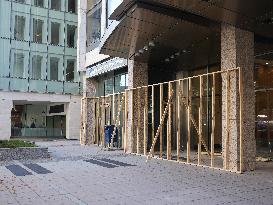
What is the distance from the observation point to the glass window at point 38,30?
1354 inches

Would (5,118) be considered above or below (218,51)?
below

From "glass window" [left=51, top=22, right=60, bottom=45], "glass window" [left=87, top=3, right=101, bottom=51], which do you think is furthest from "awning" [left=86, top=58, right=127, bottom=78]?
"glass window" [left=51, top=22, right=60, bottom=45]

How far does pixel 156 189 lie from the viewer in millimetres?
8719

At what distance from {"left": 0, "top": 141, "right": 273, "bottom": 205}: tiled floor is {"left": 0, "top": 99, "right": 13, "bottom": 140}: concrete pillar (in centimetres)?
1885

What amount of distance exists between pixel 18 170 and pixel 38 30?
25.0 metres

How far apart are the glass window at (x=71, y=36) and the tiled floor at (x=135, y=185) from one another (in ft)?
80.8

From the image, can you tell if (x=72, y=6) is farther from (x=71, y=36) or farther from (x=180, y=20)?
(x=180, y=20)

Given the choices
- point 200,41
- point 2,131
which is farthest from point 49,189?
point 2,131

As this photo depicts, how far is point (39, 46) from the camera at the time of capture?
1350 inches

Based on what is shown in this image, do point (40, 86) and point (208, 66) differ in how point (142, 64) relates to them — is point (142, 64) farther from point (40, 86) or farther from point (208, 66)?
point (40, 86)

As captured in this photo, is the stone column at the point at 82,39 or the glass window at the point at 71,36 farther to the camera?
the glass window at the point at 71,36

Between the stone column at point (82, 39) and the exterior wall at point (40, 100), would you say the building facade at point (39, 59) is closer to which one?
the exterior wall at point (40, 100)

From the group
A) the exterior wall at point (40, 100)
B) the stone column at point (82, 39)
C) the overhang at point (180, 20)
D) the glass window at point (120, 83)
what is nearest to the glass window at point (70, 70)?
the exterior wall at point (40, 100)

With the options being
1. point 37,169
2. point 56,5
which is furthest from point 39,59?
point 37,169
